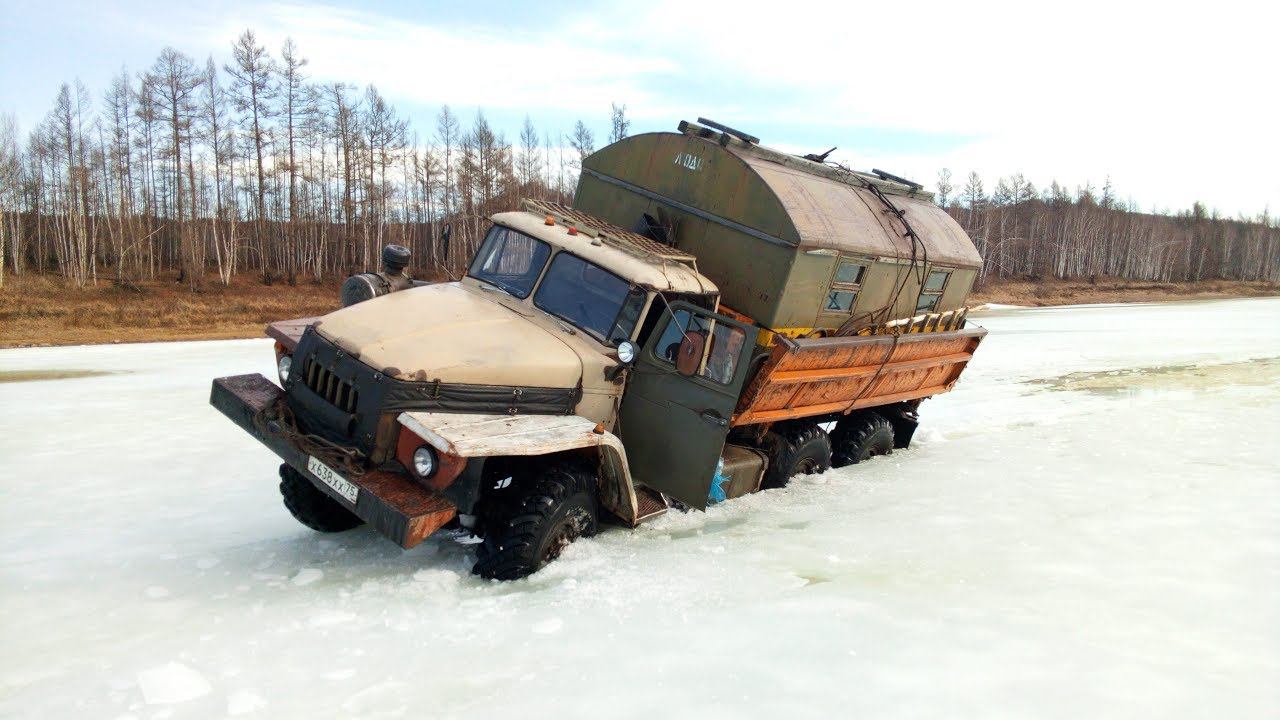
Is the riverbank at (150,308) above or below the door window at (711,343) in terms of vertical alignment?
below

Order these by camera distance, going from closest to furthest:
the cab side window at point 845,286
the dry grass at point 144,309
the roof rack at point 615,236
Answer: the roof rack at point 615,236 < the cab side window at point 845,286 < the dry grass at point 144,309

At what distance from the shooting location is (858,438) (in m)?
9.50

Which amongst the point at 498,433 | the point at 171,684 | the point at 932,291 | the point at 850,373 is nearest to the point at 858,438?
the point at 850,373

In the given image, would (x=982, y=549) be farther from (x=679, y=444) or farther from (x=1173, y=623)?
(x=679, y=444)

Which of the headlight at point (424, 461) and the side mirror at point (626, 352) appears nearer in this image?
the headlight at point (424, 461)

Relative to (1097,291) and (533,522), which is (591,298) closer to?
(533,522)

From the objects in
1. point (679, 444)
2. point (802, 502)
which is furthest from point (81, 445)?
point (802, 502)

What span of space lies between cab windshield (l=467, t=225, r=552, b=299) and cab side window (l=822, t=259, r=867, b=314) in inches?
110

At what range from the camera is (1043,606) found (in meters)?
5.16

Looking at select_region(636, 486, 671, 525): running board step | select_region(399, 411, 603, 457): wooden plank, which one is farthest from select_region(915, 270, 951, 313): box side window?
select_region(399, 411, 603, 457): wooden plank

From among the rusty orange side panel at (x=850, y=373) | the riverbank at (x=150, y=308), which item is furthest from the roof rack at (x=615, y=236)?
the riverbank at (x=150, y=308)

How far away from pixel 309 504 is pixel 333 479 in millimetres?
1343

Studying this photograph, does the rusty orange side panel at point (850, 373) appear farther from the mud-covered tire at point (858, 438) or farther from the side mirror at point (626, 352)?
the side mirror at point (626, 352)

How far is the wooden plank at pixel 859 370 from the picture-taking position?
7.15 metres
